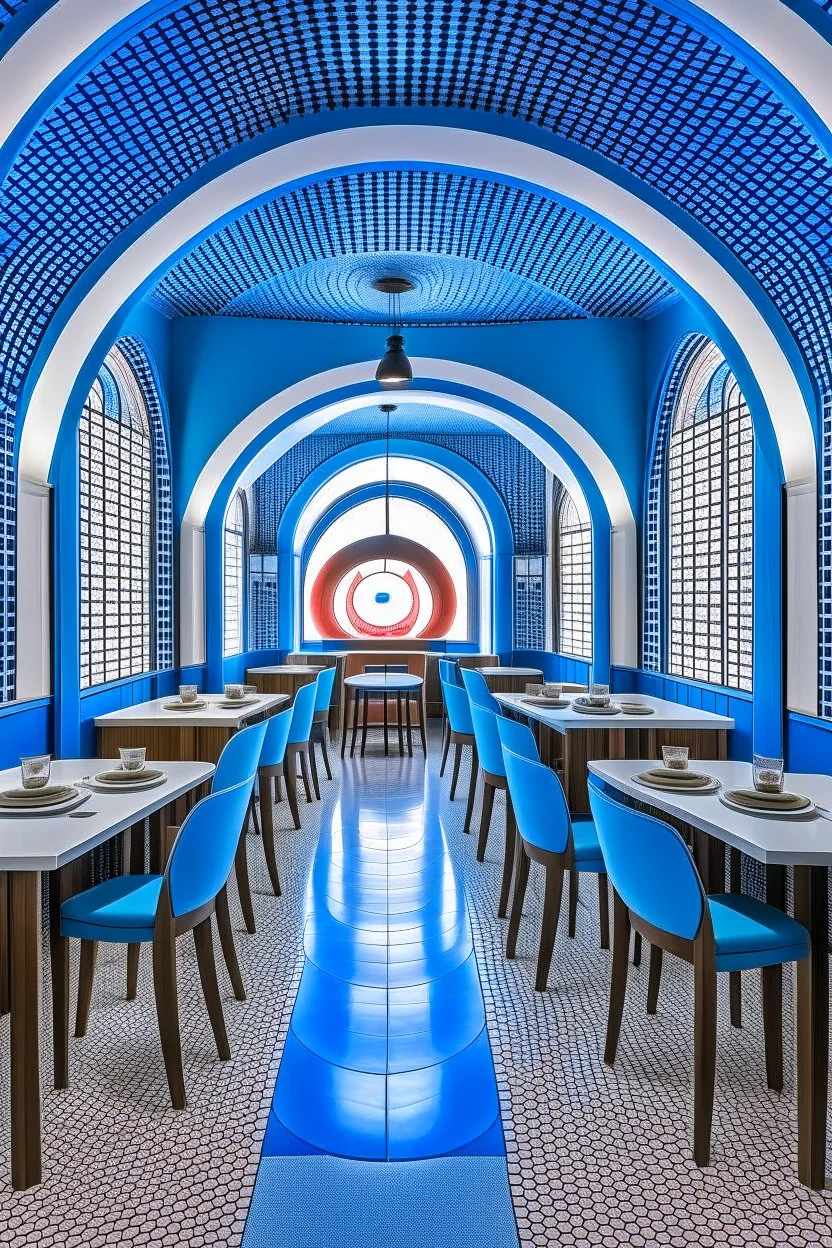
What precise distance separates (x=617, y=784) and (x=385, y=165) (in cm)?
293

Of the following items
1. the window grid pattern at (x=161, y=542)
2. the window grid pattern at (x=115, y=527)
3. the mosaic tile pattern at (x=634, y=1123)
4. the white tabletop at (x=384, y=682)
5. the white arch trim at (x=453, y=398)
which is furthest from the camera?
the white tabletop at (x=384, y=682)

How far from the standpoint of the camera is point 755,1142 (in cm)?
194

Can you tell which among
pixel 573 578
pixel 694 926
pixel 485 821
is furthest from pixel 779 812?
pixel 573 578

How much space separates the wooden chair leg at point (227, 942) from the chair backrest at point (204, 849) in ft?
0.39

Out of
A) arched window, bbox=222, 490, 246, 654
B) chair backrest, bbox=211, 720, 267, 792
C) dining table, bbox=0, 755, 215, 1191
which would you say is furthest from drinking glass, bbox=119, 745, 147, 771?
arched window, bbox=222, 490, 246, 654

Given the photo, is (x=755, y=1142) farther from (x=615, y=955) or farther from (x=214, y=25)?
(x=214, y=25)

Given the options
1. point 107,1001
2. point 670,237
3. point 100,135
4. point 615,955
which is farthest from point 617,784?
point 100,135

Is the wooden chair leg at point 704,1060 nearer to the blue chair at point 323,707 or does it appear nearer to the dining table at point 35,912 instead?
the dining table at point 35,912

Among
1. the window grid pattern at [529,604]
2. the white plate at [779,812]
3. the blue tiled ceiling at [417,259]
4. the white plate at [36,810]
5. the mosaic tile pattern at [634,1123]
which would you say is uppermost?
the blue tiled ceiling at [417,259]

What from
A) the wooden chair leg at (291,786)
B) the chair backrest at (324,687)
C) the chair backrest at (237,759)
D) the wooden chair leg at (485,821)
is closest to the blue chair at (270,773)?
the wooden chair leg at (291,786)

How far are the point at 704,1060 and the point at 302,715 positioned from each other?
3376mm

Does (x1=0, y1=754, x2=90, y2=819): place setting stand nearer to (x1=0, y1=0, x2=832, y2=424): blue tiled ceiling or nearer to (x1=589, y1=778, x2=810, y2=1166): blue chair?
(x1=589, y1=778, x2=810, y2=1166): blue chair

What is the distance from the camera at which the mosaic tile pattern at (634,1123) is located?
5.52 ft

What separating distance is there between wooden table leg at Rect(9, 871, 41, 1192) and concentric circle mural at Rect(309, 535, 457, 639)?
29.6ft
